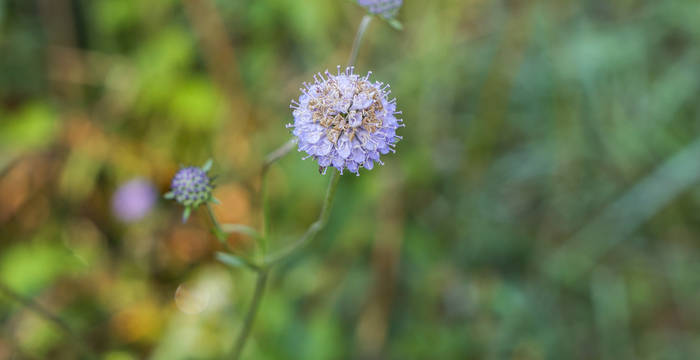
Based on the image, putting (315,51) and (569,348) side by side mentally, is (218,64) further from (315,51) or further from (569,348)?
(569,348)

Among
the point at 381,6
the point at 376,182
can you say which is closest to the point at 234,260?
the point at 381,6

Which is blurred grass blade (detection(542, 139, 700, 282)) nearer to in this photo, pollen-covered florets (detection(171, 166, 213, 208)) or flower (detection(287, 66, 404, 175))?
flower (detection(287, 66, 404, 175))

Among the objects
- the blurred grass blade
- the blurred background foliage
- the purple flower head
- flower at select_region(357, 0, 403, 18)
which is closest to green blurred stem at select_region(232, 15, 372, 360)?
flower at select_region(357, 0, 403, 18)

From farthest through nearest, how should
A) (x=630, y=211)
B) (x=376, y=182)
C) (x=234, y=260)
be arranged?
(x=630, y=211) < (x=376, y=182) < (x=234, y=260)

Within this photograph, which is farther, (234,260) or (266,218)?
(266,218)

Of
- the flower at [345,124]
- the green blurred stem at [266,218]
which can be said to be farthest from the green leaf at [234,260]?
the flower at [345,124]

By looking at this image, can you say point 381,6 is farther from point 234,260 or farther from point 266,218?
point 234,260
